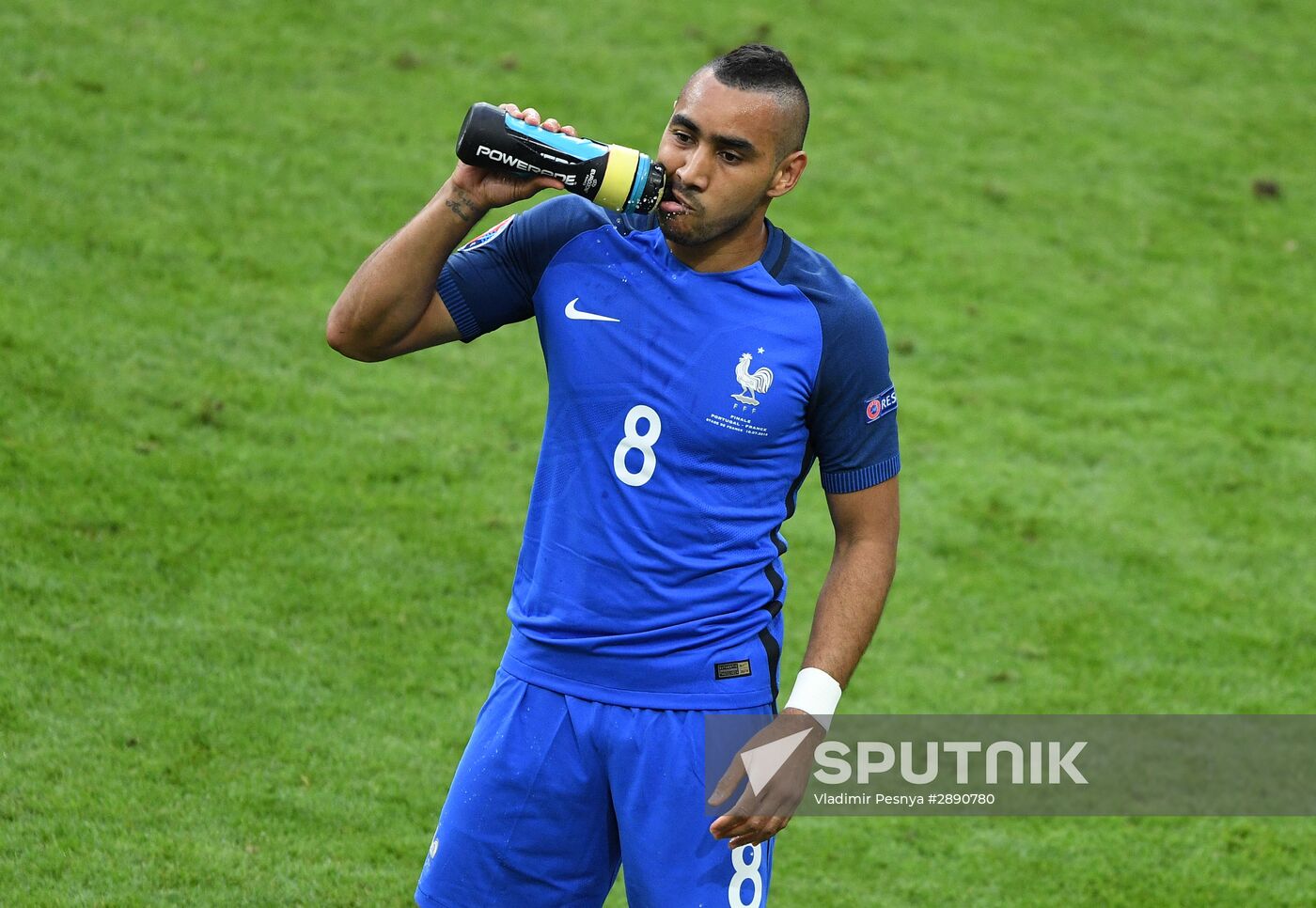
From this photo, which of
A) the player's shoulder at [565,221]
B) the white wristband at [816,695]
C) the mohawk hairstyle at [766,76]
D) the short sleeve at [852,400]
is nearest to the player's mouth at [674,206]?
the player's shoulder at [565,221]

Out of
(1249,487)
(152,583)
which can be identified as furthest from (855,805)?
(1249,487)

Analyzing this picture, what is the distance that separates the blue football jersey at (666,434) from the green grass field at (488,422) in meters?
2.24

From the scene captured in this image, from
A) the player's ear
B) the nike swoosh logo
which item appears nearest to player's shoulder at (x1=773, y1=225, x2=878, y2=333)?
the player's ear

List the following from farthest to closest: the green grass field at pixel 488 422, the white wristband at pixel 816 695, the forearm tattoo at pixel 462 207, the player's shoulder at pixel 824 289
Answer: the green grass field at pixel 488 422, the player's shoulder at pixel 824 289, the white wristband at pixel 816 695, the forearm tattoo at pixel 462 207

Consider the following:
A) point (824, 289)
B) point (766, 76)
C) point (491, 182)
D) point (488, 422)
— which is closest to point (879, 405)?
point (824, 289)

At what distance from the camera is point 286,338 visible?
934 cm

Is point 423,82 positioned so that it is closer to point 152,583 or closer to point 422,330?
point 152,583

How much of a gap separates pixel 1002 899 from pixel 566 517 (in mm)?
3126

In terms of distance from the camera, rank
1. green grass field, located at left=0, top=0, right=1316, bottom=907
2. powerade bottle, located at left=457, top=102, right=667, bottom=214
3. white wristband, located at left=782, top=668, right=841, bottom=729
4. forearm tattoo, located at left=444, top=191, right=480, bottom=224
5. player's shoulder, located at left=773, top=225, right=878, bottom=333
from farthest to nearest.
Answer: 1. green grass field, located at left=0, top=0, right=1316, bottom=907
2. player's shoulder, located at left=773, top=225, right=878, bottom=333
3. white wristband, located at left=782, top=668, right=841, bottom=729
4. forearm tattoo, located at left=444, top=191, right=480, bottom=224
5. powerade bottle, located at left=457, top=102, right=667, bottom=214

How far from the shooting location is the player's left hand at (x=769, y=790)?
3.78 metres

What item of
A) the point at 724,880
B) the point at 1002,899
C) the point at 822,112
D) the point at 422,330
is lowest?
the point at 1002,899

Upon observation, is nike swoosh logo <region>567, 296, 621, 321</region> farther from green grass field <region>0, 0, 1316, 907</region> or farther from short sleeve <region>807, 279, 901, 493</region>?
green grass field <region>0, 0, 1316, 907</region>

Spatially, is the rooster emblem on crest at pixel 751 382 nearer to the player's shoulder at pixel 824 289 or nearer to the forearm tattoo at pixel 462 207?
the player's shoulder at pixel 824 289

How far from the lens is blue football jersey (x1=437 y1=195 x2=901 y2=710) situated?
3975mm
